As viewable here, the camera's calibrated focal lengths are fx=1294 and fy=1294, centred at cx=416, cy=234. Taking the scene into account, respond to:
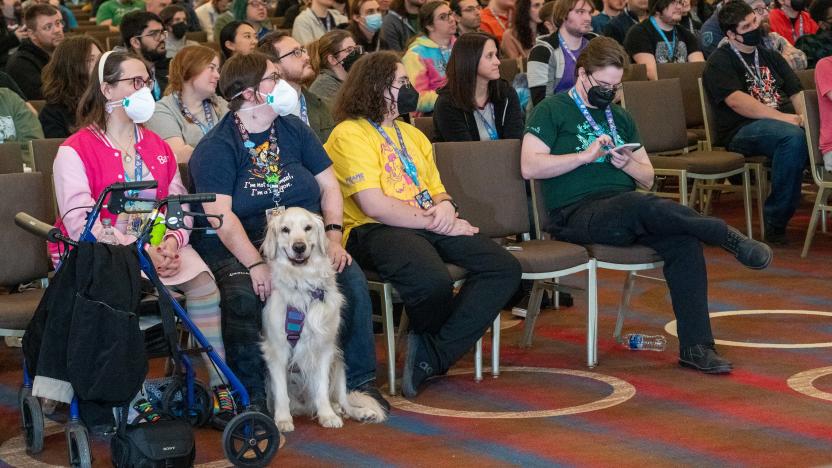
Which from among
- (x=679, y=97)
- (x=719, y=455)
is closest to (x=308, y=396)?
(x=719, y=455)

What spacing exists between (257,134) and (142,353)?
1.15 m

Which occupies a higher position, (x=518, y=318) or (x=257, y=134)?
(x=257, y=134)

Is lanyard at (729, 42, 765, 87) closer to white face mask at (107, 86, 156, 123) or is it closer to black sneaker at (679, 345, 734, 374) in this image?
black sneaker at (679, 345, 734, 374)

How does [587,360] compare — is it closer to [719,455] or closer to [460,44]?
[719,455]

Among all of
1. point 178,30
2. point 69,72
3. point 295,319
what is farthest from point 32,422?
point 178,30

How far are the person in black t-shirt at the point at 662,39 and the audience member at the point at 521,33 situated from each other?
702mm

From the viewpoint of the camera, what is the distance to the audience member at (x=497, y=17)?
385 inches

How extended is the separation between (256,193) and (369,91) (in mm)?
649

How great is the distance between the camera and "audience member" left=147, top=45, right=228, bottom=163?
17.9 feet

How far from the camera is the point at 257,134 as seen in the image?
459cm

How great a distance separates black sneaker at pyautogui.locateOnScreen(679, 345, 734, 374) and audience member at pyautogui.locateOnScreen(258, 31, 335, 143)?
6.35ft

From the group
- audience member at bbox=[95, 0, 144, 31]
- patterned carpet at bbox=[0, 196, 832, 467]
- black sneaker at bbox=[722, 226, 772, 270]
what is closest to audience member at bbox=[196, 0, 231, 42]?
audience member at bbox=[95, 0, 144, 31]

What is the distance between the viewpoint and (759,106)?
7.34 meters

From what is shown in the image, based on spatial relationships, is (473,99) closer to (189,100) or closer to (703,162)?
(189,100)
